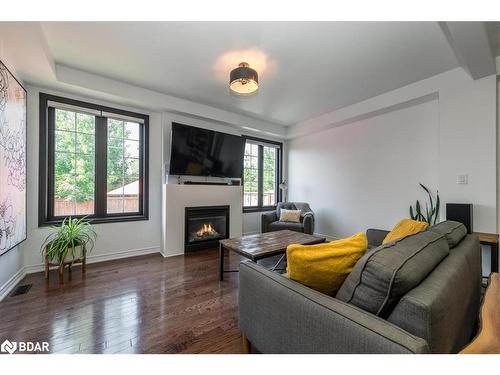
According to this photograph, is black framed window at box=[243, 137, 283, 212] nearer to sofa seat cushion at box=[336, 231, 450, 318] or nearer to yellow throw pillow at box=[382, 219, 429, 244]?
yellow throw pillow at box=[382, 219, 429, 244]

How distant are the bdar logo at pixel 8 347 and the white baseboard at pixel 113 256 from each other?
1.56m

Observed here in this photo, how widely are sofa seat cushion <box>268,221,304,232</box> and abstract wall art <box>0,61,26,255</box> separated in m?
3.45

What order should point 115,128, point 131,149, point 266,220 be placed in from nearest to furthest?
point 115,128, point 131,149, point 266,220

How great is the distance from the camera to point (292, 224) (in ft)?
13.4

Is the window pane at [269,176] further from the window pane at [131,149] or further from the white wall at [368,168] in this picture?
the window pane at [131,149]

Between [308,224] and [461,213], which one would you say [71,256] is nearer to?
[308,224]

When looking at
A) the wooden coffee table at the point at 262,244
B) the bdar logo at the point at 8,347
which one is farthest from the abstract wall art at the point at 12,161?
the wooden coffee table at the point at 262,244

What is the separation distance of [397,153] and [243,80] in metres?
2.90

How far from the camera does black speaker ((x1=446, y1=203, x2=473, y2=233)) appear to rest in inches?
97.6

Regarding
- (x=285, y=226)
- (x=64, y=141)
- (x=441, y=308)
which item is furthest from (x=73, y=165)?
(x=441, y=308)

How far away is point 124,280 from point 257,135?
12.3 feet
